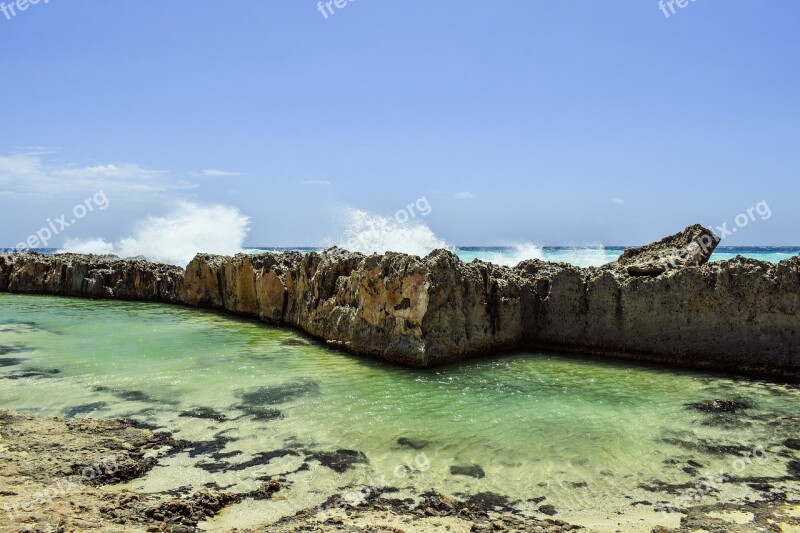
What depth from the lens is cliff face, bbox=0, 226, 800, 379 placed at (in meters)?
6.85

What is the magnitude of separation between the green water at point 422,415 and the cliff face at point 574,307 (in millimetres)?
393

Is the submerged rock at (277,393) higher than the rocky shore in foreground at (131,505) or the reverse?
higher

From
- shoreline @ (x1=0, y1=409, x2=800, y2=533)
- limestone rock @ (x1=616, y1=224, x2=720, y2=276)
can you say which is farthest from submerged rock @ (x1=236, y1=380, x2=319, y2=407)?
limestone rock @ (x1=616, y1=224, x2=720, y2=276)

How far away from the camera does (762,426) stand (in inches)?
193

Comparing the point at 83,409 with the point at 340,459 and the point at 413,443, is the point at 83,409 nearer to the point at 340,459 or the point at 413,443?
the point at 340,459

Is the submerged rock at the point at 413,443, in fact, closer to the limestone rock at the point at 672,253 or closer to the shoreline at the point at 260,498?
the shoreline at the point at 260,498

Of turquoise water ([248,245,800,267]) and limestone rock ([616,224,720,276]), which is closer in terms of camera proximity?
limestone rock ([616,224,720,276])

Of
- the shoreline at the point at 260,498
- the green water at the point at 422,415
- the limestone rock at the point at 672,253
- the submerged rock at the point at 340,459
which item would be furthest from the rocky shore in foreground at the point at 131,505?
the limestone rock at the point at 672,253

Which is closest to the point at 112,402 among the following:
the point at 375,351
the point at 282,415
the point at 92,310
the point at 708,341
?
the point at 282,415

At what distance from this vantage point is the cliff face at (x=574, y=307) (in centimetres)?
685

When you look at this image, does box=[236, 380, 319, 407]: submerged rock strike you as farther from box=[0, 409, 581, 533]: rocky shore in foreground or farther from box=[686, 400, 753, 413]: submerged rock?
box=[686, 400, 753, 413]: submerged rock

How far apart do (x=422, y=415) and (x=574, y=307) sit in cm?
396

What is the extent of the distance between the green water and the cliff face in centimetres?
39

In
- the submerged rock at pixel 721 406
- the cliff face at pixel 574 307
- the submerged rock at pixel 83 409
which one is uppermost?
the cliff face at pixel 574 307
